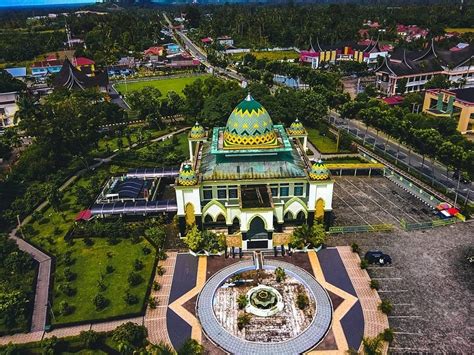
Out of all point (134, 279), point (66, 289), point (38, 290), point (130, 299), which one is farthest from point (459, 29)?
point (38, 290)

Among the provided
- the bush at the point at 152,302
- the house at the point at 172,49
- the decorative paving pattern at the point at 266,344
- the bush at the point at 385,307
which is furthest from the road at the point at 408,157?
the house at the point at 172,49

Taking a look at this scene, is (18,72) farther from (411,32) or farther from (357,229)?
(411,32)

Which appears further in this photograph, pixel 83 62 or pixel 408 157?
pixel 83 62

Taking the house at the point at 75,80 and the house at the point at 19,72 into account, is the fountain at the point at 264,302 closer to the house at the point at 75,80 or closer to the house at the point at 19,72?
the house at the point at 75,80

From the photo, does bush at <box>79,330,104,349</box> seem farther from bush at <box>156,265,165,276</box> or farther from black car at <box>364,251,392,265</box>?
black car at <box>364,251,392,265</box>

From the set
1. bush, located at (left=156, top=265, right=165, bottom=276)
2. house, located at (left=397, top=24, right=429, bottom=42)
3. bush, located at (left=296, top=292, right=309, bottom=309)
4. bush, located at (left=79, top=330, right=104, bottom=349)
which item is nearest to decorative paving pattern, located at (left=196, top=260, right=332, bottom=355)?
bush, located at (left=296, top=292, right=309, bottom=309)

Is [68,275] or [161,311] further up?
[68,275]
